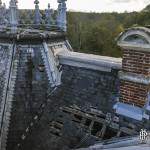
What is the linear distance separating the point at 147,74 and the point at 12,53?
206 inches

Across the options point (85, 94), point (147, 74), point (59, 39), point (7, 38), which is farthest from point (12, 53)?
point (147, 74)

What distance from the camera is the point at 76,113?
34.2 feet

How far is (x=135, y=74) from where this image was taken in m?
8.62

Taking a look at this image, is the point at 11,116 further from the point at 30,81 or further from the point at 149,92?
the point at 149,92

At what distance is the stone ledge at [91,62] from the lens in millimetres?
10164

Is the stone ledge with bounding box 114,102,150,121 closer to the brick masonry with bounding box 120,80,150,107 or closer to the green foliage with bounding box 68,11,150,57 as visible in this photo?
the brick masonry with bounding box 120,80,150,107

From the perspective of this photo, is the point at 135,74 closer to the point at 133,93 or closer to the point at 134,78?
the point at 134,78

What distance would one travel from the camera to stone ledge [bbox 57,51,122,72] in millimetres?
10164

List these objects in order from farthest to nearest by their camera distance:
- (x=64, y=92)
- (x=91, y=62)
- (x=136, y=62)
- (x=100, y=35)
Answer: (x=100, y=35) → (x=64, y=92) → (x=91, y=62) → (x=136, y=62)

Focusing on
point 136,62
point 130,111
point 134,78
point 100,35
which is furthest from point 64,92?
point 100,35

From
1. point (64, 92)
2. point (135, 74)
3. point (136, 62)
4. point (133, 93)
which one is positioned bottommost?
point (64, 92)

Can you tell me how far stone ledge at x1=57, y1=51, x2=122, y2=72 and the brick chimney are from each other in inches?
43.1

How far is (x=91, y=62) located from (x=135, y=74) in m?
2.26

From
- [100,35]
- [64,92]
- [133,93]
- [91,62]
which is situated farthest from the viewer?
[100,35]
